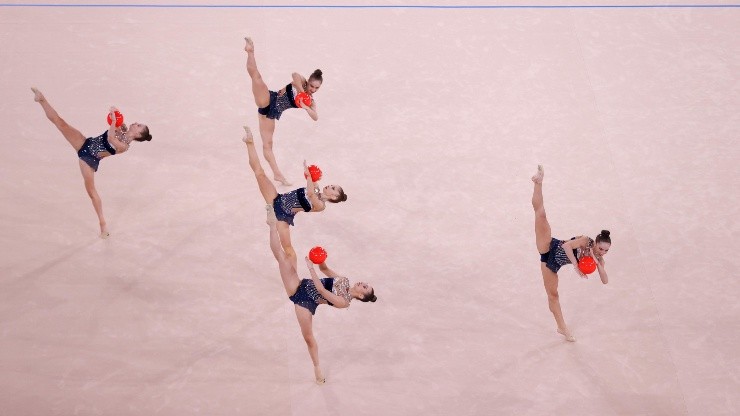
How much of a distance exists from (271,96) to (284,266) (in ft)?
6.27

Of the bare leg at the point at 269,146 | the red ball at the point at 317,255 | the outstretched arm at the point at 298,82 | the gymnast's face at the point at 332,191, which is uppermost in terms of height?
the outstretched arm at the point at 298,82

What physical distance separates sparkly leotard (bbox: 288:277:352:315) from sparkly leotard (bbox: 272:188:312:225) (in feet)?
2.51

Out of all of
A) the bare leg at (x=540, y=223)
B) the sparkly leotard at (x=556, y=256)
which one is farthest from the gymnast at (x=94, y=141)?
the sparkly leotard at (x=556, y=256)

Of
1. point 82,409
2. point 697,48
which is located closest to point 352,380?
point 82,409

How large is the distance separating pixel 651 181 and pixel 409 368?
127 inches

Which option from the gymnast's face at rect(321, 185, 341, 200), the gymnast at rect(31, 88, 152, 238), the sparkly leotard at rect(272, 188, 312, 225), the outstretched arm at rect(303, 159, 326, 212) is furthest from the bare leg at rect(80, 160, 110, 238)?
the gymnast's face at rect(321, 185, 341, 200)

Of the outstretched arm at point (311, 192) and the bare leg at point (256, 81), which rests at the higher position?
the bare leg at point (256, 81)

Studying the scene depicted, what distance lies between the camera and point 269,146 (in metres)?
9.71

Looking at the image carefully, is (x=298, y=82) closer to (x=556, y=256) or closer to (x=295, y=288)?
(x=295, y=288)

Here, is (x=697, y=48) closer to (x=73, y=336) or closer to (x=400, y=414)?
(x=400, y=414)

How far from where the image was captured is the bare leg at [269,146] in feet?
31.5

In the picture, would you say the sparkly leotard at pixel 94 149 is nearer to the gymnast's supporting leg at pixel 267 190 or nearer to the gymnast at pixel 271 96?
the gymnast's supporting leg at pixel 267 190

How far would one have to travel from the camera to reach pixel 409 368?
8.62 m

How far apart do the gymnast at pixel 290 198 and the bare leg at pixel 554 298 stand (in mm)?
1767
